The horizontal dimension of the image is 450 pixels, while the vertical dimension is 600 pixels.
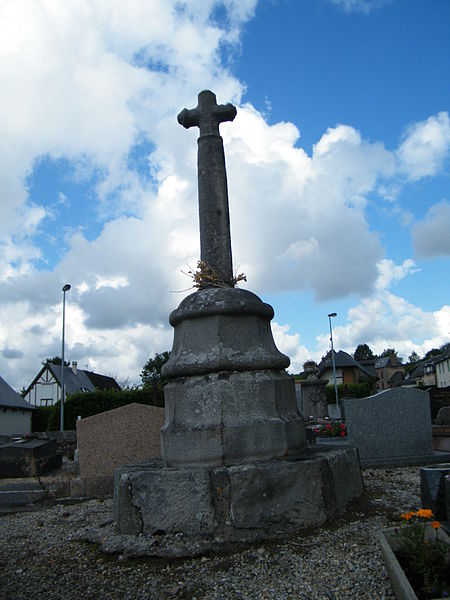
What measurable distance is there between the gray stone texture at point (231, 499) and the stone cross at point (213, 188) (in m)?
2.08

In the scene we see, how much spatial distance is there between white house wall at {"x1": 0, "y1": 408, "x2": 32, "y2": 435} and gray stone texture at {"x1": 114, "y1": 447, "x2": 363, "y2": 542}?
92.5 ft

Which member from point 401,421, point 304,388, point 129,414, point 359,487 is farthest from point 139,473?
point 304,388

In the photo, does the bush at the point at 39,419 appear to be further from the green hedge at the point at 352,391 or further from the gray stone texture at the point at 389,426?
the gray stone texture at the point at 389,426

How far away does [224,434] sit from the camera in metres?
4.23

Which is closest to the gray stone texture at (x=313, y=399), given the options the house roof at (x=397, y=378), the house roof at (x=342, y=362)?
the house roof at (x=342, y=362)

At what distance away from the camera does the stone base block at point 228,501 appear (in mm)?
3750

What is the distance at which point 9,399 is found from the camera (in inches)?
1146

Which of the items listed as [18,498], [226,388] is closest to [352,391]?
[18,498]

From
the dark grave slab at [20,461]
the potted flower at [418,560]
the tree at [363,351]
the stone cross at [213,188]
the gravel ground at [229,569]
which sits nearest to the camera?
the potted flower at [418,560]

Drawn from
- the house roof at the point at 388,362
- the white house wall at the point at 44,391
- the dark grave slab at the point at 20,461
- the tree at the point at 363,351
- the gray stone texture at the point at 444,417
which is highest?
the tree at the point at 363,351

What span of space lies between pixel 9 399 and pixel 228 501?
28776mm

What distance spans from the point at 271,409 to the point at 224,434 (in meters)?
0.51

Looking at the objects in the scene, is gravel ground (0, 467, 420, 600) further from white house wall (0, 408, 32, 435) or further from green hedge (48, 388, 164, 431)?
white house wall (0, 408, 32, 435)

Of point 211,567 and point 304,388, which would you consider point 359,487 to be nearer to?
point 211,567
